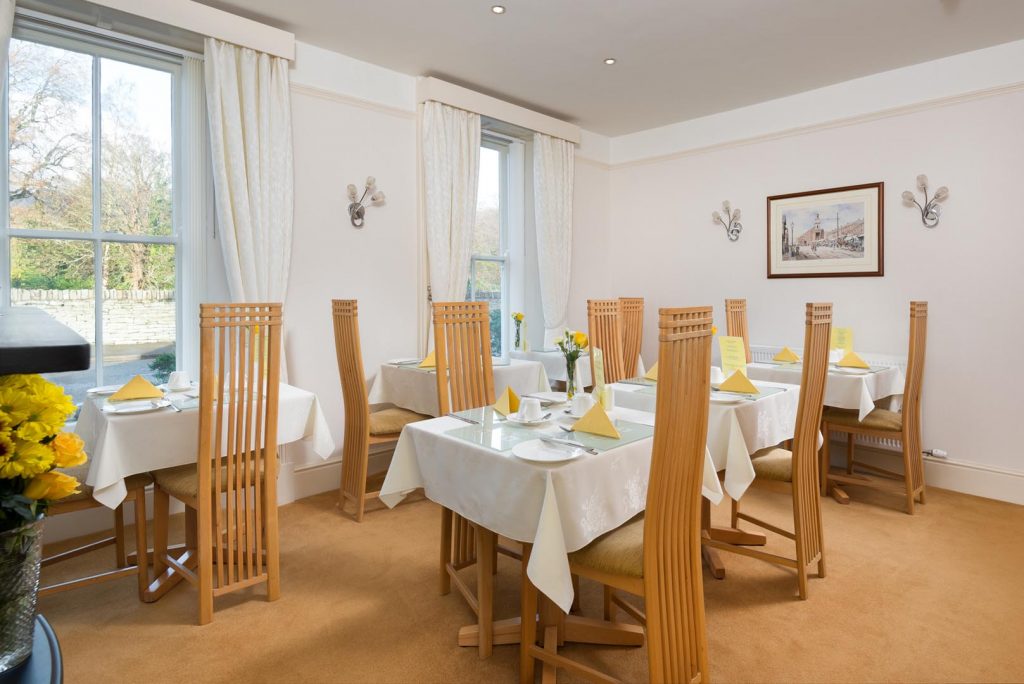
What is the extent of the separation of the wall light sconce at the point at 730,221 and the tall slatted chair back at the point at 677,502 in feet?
12.6

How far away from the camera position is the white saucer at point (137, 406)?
2.42 metres

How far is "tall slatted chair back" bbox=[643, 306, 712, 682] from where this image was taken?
5.27ft

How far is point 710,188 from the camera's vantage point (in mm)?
5410

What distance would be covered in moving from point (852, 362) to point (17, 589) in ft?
13.9

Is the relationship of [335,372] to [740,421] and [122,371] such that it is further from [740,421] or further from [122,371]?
[740,421]

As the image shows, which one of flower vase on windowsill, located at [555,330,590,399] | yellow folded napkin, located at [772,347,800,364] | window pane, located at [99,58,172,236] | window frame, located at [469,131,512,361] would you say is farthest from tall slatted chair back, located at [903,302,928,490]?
window pane, located at [99,58,172,236]

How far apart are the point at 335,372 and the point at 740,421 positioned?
2.76 metres

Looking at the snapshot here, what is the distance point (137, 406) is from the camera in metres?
2.51

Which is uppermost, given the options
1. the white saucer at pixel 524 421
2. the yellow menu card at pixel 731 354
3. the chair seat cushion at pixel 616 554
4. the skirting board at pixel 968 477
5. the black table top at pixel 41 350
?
the black table top at pixel 41 350

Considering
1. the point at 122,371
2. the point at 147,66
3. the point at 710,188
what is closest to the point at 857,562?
the point at 710,188

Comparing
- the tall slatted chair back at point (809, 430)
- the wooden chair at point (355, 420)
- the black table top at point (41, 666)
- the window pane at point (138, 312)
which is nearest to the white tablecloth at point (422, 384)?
the wooden chair at point (355, 420)

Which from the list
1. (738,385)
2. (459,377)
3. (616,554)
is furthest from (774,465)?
(459,377)

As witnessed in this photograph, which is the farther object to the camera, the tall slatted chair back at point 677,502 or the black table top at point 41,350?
the tall slatted chair back at point 677,502

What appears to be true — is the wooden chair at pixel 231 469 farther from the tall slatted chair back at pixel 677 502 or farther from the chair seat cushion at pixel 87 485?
the tall slatted chair back at pixel 677 502
